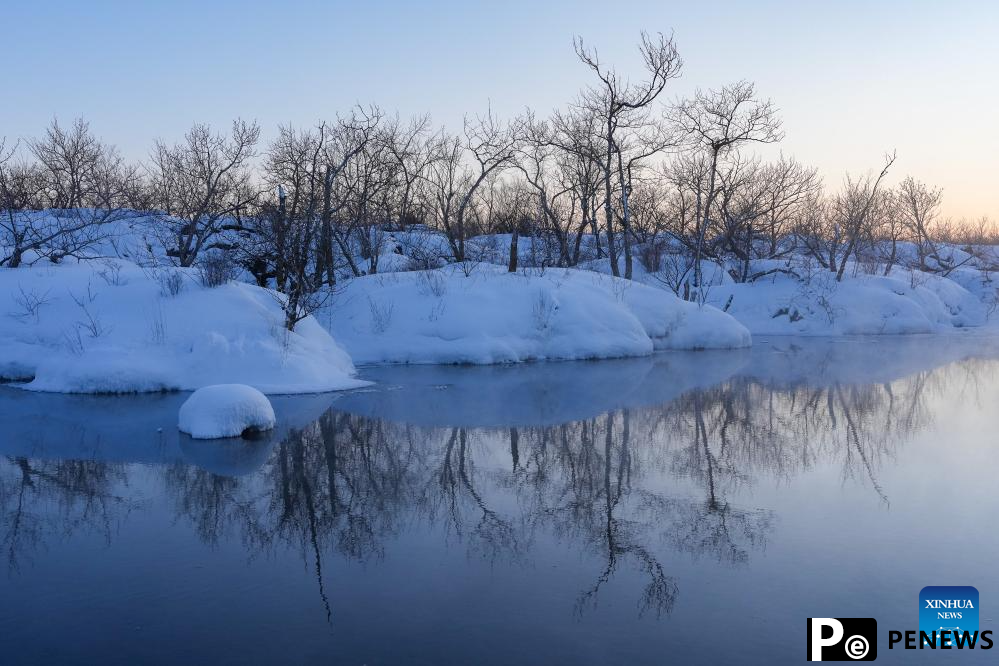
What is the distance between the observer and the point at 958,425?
10336 mm

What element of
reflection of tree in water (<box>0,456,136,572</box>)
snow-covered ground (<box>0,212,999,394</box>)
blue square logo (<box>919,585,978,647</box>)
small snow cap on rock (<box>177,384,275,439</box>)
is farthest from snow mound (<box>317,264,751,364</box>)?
blue square logo (<box>919,585,978,647</box>)

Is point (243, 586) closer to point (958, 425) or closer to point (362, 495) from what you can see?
point (362, 495)

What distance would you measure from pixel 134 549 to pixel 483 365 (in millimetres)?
11582

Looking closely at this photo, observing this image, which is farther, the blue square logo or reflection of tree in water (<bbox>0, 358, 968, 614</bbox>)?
reflection of tree in water (<bbox>0, 358, 968, 614</bbox>)

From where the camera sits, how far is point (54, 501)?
6.86 m

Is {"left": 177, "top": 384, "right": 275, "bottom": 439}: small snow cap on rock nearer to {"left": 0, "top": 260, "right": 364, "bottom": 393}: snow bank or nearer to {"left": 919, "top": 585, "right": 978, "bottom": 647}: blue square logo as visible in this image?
{"left": 0, "top": 260, "right": 364, "bottom": 393}: snow bank

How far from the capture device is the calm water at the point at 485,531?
4.23m

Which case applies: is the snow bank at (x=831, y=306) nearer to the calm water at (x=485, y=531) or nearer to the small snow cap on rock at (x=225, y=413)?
the calm water at (x=485, y=531)

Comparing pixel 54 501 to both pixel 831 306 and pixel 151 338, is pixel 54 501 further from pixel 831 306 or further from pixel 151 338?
pixel 831 306

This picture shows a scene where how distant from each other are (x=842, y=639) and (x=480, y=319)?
46.3ft

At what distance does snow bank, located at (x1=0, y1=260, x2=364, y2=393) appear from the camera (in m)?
12.8

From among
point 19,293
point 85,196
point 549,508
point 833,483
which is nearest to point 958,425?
point 833,483

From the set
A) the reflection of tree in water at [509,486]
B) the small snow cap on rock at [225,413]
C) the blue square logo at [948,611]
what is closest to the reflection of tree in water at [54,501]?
the reflection of tree in water at [509,486]

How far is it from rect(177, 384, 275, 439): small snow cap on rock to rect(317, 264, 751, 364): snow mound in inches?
295
